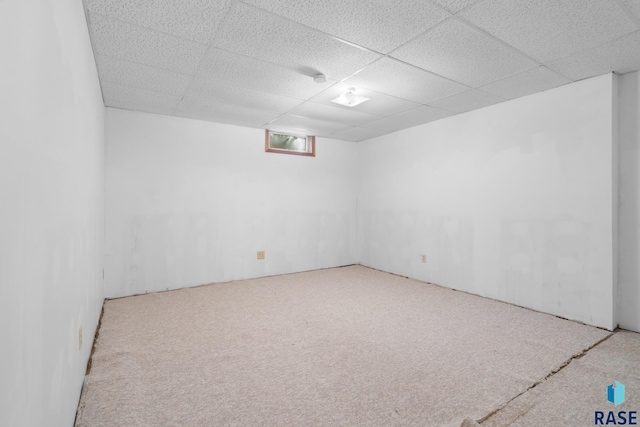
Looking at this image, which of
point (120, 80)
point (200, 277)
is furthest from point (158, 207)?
point (120, 80)

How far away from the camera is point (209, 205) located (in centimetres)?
431

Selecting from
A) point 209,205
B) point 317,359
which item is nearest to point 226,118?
point 209,205

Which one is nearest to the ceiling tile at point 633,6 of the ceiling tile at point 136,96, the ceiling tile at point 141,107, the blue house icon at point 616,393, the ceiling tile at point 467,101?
the ceiling tile at point 467,101

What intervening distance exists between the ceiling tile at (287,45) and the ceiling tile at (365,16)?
99mm

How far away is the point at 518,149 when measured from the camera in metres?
3.38

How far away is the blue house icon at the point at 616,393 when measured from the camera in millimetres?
1739

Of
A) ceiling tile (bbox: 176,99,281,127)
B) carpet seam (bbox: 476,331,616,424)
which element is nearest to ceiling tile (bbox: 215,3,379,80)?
ceiling tile (bbox: 176,99,281,127)

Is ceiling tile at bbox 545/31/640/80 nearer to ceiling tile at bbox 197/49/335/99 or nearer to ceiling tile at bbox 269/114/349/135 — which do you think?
ceiling tile at bbox 197/49/335/99

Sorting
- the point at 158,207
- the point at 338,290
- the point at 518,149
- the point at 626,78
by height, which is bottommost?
the point at 338,290

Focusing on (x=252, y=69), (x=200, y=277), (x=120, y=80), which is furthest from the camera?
(x=200, y=277)

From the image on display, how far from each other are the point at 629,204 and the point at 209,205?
15.3ft

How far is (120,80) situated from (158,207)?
162cm

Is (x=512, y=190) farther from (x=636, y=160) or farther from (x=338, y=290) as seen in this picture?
(x=338, y=290)

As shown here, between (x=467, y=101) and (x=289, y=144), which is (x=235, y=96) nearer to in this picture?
(x=289, y=144)
